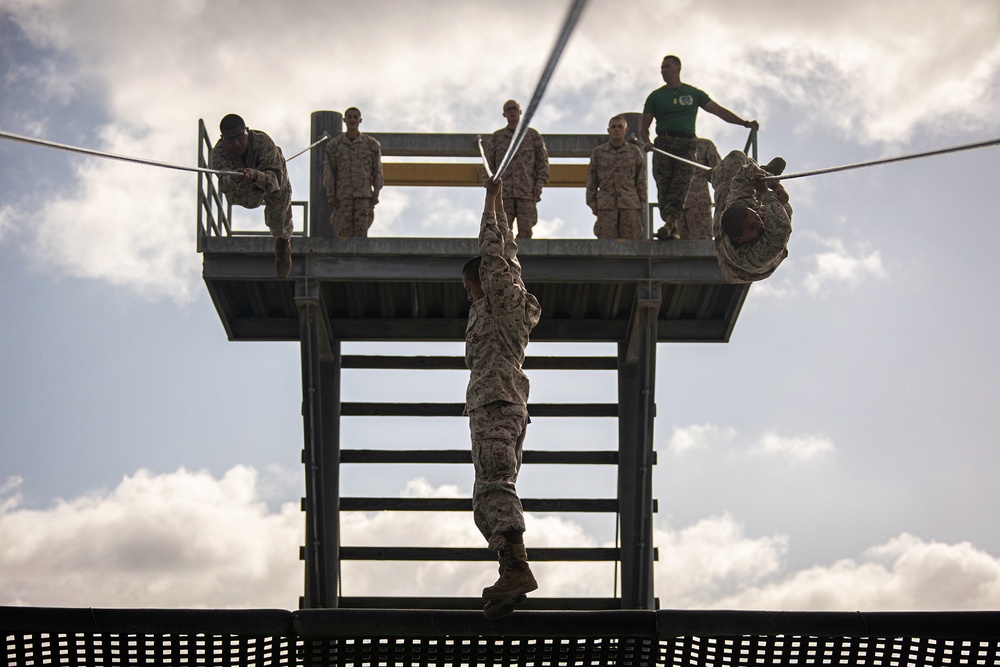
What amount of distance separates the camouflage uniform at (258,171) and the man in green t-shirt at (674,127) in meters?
3.86

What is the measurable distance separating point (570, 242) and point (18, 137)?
6459 mm

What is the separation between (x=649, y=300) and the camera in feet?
43.4

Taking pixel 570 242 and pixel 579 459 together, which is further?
pixel 579 459

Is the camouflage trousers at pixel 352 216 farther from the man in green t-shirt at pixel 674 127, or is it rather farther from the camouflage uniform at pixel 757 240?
the camouflage uniform at pixel 757 240

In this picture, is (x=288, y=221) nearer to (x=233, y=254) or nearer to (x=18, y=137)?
(x=233, y=254)

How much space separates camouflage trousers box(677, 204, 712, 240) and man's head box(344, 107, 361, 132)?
3284 millimetres

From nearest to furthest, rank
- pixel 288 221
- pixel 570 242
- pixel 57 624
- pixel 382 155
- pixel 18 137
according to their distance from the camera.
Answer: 1. pixel 57 624
2. pixel 18 137
3. pixel 288 221
4. pixel 570 242
5. pixel 382 155

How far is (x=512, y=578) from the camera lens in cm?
660

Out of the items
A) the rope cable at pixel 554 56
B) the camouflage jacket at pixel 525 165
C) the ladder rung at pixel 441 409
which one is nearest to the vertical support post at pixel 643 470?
the ladder rung at pixel 441 409

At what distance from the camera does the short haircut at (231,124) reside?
36.2ft

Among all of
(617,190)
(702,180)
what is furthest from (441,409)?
(702,180)

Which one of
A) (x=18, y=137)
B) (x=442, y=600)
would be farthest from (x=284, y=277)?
(x=18, y=137)

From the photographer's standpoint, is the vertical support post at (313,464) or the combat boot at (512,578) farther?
the vertical support post at (313,464)

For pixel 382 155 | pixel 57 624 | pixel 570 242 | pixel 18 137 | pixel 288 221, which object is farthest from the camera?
pixel 382 155
